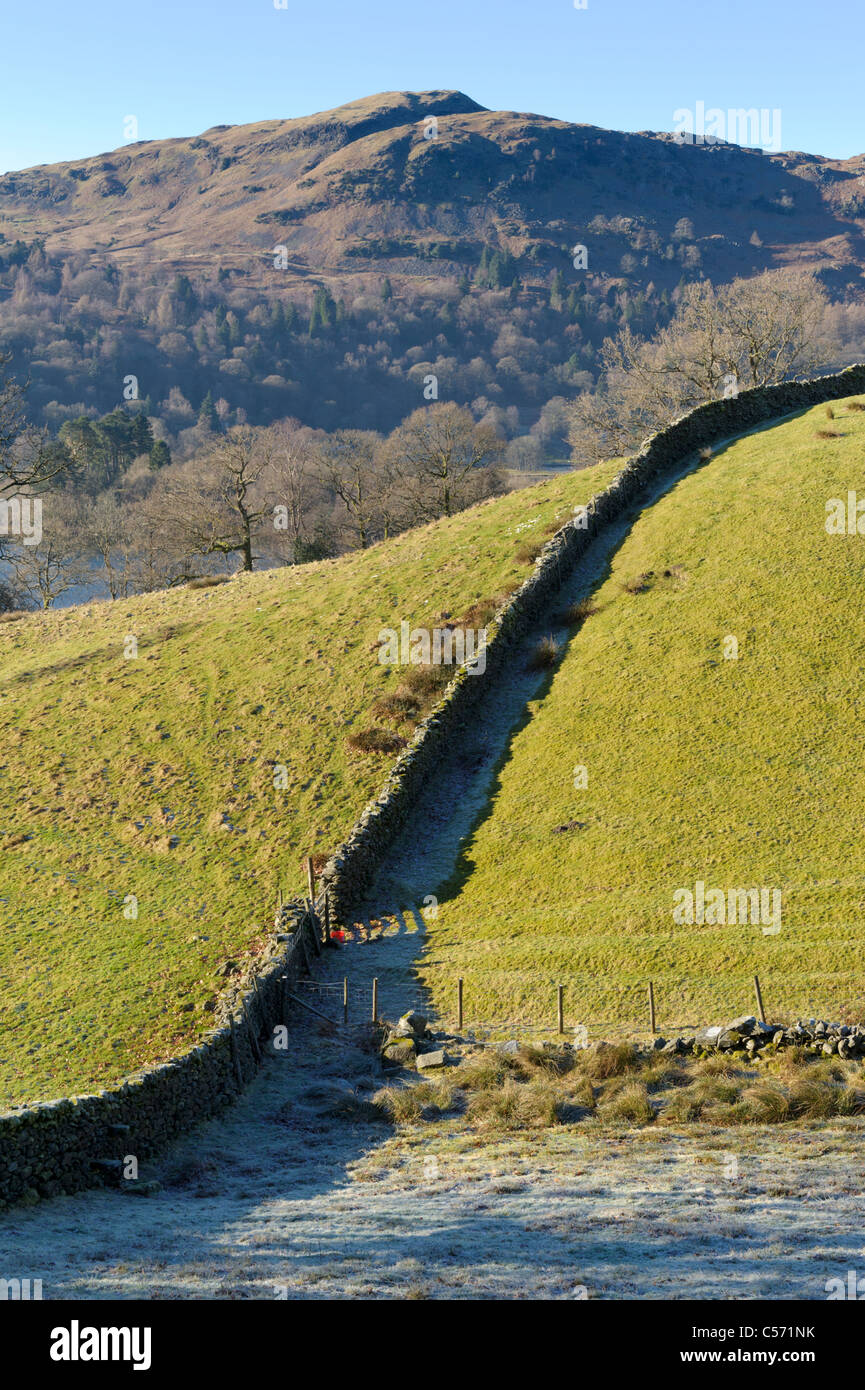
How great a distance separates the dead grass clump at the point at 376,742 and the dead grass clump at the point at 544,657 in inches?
259

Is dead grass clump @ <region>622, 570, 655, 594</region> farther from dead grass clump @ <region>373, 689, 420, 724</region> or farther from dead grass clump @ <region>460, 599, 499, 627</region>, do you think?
dead grass clump @ <region>373, 689, 420, 724</region>

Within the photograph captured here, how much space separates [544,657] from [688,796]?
10.8 meters

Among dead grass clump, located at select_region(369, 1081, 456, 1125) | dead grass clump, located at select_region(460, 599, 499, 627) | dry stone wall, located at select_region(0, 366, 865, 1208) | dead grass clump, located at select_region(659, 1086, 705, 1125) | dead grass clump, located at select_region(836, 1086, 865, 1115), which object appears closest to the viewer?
dry stone wall, located at select_region(0, 366, 865, 1208)

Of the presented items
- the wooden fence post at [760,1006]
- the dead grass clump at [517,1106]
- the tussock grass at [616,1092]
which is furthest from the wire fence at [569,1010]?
the dead grass clump at [517,1106]

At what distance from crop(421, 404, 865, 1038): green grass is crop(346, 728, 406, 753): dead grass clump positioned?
12.5 ft

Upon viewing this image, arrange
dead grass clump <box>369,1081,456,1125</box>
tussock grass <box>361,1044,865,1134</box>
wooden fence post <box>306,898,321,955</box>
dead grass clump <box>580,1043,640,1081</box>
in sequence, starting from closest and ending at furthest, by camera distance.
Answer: tussock grass <box>361,1044,865,1134</box>, dead grass clump <box>369,1081,456,1125</box>, dead grass clump <box>580,1043,640,1081</box>, wooden fence post <box>306,898,321,955</box>

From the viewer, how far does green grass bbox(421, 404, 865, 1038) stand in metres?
24.9

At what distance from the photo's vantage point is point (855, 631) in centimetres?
3600

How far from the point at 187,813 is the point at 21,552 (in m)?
59.2

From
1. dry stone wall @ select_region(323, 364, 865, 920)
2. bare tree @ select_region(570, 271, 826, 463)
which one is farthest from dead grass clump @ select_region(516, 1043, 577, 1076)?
bare tree @ select_region(570, 271, 826, 463)

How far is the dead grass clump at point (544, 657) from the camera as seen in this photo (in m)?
40.1

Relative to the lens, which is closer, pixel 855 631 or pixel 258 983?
pixel 258 983
